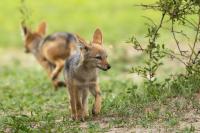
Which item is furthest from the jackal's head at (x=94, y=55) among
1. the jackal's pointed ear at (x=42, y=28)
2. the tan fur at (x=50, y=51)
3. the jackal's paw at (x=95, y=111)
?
the jackal's pointed ear at (x=42, y=28)

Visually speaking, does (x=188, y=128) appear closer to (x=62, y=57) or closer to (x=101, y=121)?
(x=101, y=121)

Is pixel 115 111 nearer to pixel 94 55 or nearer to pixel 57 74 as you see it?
pixel 94 55

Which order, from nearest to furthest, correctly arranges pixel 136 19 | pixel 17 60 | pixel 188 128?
pixel 188 128, pixel 17 60, pixel 136 19

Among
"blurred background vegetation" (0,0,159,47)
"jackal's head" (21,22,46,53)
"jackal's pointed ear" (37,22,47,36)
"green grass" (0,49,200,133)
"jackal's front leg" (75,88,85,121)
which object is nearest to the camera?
"green grass" (0,49,200,133)

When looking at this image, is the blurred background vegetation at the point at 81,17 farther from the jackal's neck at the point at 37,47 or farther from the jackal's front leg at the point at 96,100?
the jackal's front leg at the point at 96,100

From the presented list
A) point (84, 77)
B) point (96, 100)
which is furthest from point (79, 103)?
point (84, 77)

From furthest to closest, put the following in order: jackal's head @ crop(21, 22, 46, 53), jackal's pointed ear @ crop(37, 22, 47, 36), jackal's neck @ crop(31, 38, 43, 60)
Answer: jackal's pointed ear @ crop(37, 22, 47, 36) < jackal's head @ crop(21, 22, 46, 53) < jackal's neck @ crop(31, 38, 43, 60)

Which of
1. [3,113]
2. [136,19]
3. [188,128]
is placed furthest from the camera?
[136,19]

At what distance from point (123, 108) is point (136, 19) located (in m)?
13.6

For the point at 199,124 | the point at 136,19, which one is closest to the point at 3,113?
the point at 199,124

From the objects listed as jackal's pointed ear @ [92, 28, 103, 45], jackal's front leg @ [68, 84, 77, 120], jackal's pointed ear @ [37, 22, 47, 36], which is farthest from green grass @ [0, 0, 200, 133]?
jackal's pointed ear @ [37, 22, 47, 36]

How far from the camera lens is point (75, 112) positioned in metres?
10.0

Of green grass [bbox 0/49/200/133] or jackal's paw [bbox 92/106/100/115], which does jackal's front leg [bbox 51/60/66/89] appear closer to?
green grass [bbox 0/49/200/133]

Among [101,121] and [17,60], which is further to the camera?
[17,60]
